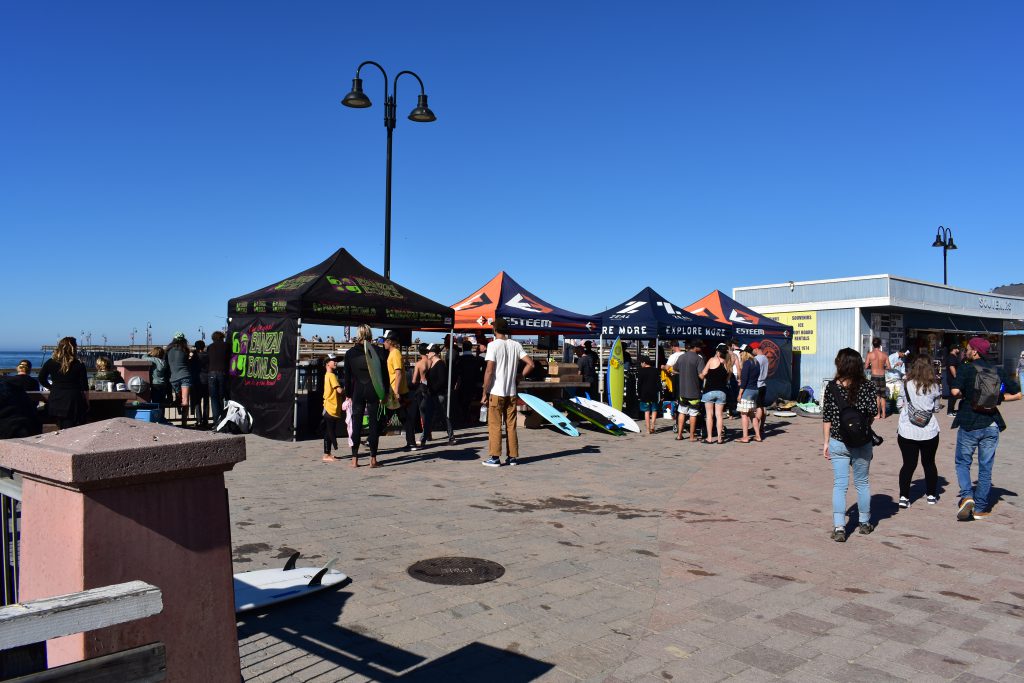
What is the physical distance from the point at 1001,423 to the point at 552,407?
28.4 ft

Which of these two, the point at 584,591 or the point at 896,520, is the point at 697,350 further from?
the point at 584,591

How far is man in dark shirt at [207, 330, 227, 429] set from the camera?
13586 millimetres

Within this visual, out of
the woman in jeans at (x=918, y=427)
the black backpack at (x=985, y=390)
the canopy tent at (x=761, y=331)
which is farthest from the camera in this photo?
the canopy tent at (x=761, y=331)

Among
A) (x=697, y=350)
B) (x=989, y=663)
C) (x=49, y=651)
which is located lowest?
(x=989, y=663)

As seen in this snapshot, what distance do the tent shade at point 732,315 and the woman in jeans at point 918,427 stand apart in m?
13.2

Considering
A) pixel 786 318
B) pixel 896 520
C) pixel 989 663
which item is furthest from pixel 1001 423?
pixel 786 318

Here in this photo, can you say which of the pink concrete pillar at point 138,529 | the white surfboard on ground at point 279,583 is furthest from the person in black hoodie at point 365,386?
the pink concrete pillar at point 138,529

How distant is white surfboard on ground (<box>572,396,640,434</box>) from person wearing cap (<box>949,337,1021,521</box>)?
738 centimetres

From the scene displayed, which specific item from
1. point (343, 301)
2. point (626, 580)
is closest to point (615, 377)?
point (343, 301)

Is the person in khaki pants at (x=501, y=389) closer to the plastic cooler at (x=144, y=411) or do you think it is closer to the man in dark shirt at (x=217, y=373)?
the plastic cooler at (x=144, y=411)

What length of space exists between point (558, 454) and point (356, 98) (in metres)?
7.85

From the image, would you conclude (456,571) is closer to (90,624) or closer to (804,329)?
(90,624)

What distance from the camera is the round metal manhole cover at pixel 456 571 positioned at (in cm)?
524

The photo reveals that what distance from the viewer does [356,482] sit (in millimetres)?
8953
